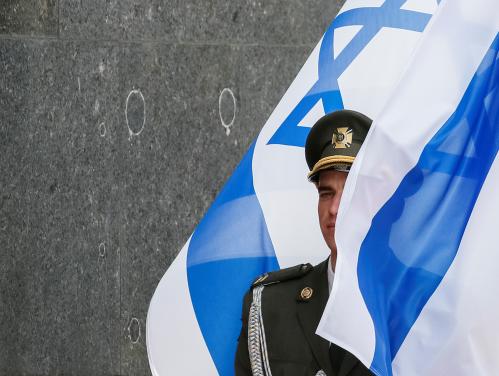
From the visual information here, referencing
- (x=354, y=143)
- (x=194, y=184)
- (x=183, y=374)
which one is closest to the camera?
(x=354, y=143)

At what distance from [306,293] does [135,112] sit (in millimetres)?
2323

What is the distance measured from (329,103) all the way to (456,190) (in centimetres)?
117

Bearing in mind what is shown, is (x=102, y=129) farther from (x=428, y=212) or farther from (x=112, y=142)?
(x=428, y=212)

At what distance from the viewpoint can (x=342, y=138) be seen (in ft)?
10.3

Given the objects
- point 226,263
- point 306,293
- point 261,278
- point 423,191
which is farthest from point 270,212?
point 423,191

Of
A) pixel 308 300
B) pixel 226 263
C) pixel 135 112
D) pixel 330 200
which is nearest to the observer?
pixel 330 200

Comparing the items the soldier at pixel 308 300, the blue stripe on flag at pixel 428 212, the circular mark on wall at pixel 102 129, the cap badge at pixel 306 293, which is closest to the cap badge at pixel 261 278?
the soldier at pixel 308 300

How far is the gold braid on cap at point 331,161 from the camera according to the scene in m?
3.06

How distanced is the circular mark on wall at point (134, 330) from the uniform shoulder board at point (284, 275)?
1.97 metres

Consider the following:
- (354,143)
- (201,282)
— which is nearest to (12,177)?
(201,282)

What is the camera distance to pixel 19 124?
5.46 metres

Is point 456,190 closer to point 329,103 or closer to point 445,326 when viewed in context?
point 445,326

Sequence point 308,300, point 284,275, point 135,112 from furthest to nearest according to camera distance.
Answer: point 135,112, point 284,275, point 308,300

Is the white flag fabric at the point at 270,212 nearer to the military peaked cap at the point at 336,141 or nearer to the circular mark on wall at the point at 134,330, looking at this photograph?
the military peaked cap at the point at 336,141
